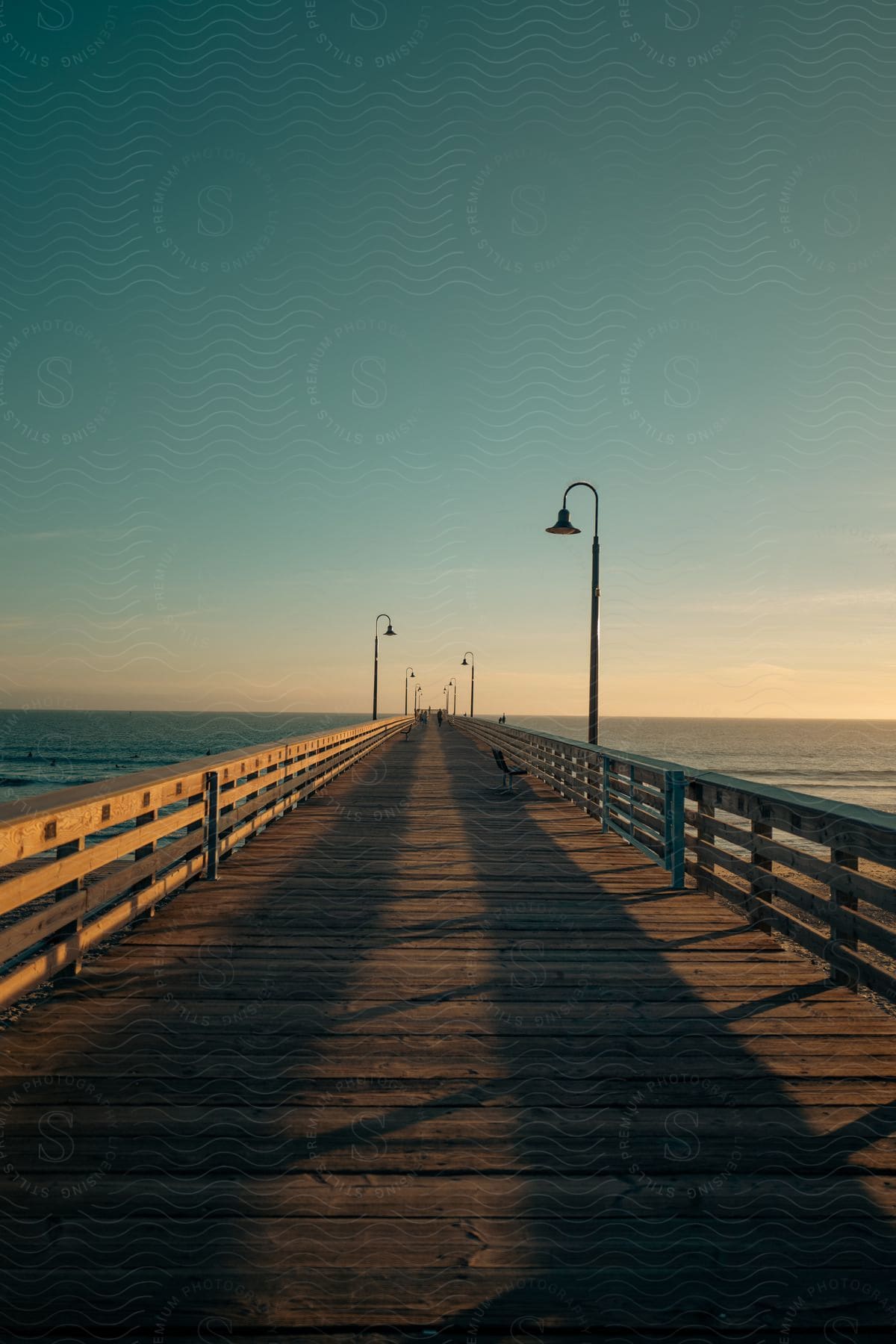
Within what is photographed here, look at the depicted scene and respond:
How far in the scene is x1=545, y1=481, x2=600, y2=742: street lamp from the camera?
15.4 m

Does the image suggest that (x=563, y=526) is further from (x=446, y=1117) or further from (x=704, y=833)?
(x=446, y=1117)

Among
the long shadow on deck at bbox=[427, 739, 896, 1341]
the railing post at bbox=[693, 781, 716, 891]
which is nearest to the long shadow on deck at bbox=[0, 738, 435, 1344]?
the long shadow on deck at bbox=[427, 739, 896, 1341]

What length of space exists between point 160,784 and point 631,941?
12.4 ft

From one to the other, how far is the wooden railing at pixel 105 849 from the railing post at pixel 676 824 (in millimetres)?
4465

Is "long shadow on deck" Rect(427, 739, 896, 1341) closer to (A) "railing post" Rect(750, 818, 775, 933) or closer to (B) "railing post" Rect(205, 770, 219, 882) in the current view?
(A) "railing post" Rect(750, 818, 775, 933)

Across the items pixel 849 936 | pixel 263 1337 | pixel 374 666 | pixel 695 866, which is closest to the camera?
pixel 263 1337

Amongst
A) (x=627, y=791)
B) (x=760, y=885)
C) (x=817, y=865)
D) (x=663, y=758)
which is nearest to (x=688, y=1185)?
(x=817, y=865)

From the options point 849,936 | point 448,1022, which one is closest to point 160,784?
point 448,1022

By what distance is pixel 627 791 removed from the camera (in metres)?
13.1

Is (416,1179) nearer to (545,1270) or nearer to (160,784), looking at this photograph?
(545,1270)

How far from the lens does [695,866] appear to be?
27.2ft

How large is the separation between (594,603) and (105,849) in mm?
11760

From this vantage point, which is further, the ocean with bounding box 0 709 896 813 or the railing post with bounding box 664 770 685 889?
the ocean with bounding box 0 709 896 813

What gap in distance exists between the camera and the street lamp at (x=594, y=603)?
50.4ft
